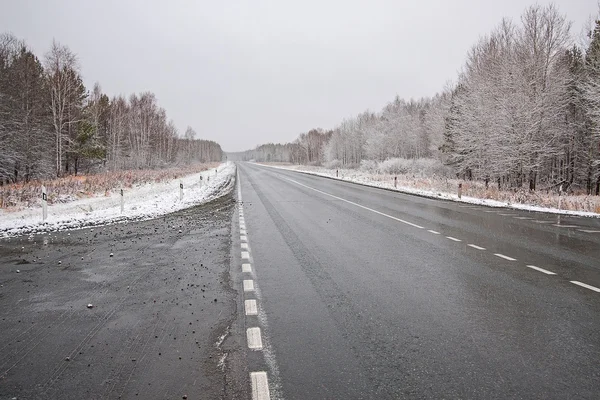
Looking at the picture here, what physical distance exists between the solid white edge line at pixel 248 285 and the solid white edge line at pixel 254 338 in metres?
1.50

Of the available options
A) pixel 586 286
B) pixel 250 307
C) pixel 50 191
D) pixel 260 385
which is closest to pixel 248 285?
pixel 250 307

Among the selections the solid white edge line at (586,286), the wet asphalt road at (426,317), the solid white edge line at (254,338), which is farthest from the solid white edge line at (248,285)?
the solid white edge line at (586,286)

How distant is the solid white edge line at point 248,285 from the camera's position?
588 cm

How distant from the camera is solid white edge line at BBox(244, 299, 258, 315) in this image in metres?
4.90

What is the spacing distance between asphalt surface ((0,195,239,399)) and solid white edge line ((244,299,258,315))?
188 millimetres

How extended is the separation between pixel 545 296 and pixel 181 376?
5.05 metres

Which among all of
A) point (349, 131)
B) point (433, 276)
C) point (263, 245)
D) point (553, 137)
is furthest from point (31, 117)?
point (349, 131)

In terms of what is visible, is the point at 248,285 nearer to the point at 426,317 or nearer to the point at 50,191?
the point at 426,317

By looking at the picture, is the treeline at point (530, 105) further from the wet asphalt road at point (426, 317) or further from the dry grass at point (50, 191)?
the dry grass at point (50, 191)

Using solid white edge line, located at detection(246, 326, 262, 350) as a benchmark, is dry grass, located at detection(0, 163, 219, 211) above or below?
above

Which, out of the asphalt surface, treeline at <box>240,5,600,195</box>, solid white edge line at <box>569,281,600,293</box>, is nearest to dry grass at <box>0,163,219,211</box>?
the asphalt surface

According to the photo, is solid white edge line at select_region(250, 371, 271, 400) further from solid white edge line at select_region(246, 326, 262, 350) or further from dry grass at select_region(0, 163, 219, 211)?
dry grass at select_region(0, 163, 219, 211)

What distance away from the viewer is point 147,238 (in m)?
10.3

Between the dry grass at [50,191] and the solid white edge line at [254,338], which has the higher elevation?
the dry grass at [50,191]
